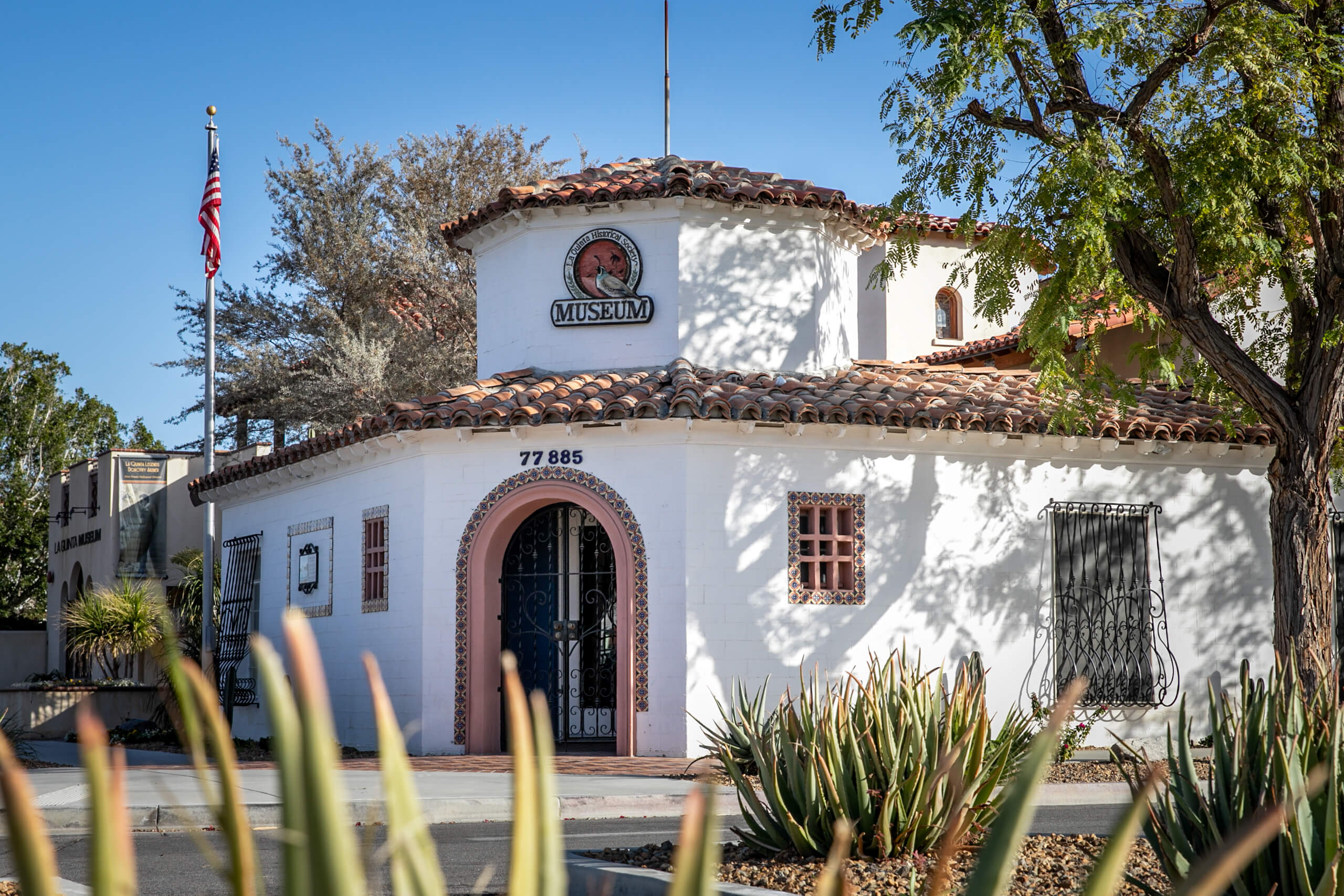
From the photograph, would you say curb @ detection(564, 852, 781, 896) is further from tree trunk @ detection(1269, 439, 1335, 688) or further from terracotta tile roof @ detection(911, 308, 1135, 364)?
terracotta tile roof @ detection(911, 308, 1135, 364)

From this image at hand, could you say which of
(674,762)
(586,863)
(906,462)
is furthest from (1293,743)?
(906,462)

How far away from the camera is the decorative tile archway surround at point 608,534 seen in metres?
14.9

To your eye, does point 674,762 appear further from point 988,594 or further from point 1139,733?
point 1139,733

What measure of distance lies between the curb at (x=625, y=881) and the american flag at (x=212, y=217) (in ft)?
50.7

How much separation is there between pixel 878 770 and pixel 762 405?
853 centimetres

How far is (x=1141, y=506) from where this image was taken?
16.5 metres

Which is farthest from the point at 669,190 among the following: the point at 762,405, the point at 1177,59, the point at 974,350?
the point at 974,350

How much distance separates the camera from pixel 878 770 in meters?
6.41

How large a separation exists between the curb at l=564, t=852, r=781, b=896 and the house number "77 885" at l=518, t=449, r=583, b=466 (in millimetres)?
8837

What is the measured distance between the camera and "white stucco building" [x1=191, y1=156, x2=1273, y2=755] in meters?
15.0

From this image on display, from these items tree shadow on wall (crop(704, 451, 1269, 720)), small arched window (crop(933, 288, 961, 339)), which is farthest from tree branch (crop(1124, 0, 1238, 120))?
small arched window (crop(933, 288, 961, 339))

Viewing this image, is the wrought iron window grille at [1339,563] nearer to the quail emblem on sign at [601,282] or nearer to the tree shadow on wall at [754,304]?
the tree shadow on wall at [754,304]

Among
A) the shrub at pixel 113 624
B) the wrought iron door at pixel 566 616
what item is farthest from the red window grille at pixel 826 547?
the shrub at pixel 113 624

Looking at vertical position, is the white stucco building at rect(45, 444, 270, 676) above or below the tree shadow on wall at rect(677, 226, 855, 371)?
below
